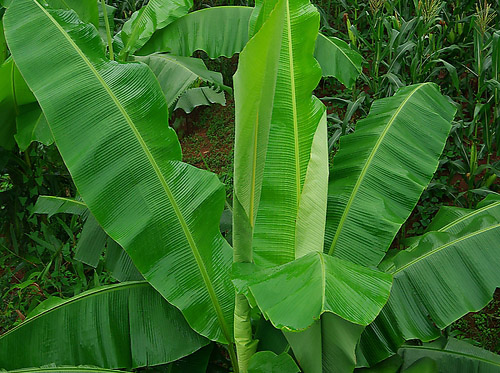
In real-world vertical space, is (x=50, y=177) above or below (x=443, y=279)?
below

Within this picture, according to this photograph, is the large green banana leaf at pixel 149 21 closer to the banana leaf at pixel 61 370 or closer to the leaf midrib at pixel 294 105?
the leaf midrib at pixel 294 105

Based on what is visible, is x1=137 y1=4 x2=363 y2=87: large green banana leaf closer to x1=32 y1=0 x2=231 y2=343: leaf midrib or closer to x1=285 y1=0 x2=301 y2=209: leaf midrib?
x1=32 y1=0 x2=231 y2=343: leaf midrib

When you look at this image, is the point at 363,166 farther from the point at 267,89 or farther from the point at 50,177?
the point at 50,177

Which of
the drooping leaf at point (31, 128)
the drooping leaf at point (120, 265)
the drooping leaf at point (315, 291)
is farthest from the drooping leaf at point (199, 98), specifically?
the drooping leaf at point (315, 291)

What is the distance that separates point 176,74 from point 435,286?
1914 mm

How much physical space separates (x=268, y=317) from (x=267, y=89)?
1.85ft

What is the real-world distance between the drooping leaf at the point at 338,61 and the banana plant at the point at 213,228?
116 centimetres

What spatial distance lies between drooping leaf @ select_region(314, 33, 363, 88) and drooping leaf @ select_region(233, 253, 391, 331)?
2.07 m

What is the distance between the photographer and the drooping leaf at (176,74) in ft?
9.81

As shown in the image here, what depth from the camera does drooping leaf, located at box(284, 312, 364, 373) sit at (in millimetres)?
1620

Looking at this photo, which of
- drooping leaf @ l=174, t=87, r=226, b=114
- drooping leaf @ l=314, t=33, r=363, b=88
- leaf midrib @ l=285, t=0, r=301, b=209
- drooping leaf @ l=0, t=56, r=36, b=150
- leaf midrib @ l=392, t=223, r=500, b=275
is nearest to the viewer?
leaf midrib @ l=285, t=0, r=301, b=209

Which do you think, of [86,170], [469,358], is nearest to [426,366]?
[469,358]

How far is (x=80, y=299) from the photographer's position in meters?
2.01

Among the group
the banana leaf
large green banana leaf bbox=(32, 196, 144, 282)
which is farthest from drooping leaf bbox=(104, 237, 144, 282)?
the banana leaf
